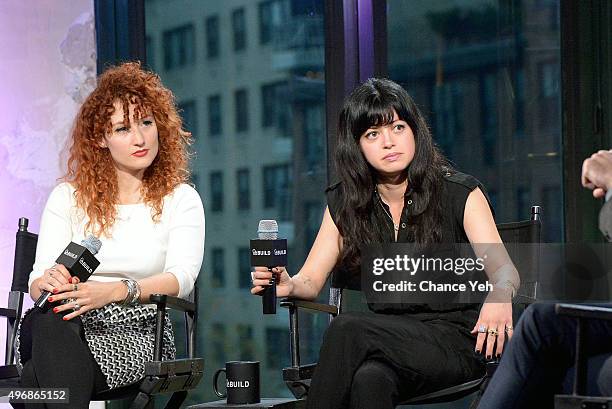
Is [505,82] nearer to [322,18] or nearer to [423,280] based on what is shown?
[322,18]

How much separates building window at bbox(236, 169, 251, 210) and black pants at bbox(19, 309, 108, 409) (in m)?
1.69

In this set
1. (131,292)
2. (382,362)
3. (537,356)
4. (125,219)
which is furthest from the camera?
(125,219)

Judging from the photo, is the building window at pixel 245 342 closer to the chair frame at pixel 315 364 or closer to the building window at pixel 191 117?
the building window at pixel 191 117

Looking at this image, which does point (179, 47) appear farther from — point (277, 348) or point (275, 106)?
point (277, 348)

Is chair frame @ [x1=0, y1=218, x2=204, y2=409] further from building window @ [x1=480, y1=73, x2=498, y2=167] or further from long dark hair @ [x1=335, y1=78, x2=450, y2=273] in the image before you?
building window @ [x1=480, y1=73, x2=498, y2=167]

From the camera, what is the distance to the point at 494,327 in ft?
8.67

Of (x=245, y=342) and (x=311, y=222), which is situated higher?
(x=311, y=222)

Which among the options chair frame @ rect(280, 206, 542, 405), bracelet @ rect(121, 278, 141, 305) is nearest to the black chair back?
bracelet @ rect(121, 278, 141, 305)

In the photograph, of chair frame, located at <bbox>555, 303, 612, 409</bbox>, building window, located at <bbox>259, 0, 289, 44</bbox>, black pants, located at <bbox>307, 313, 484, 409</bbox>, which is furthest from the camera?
building window, located at <bbox>259, 0, 289, 44</bbox>

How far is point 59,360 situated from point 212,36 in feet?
6.84

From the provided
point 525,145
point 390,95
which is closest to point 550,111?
point 525,145

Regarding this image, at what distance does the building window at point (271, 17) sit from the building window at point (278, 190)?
1.87ft

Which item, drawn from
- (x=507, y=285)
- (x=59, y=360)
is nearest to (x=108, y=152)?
(x=59, y=360)

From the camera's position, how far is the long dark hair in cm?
289
